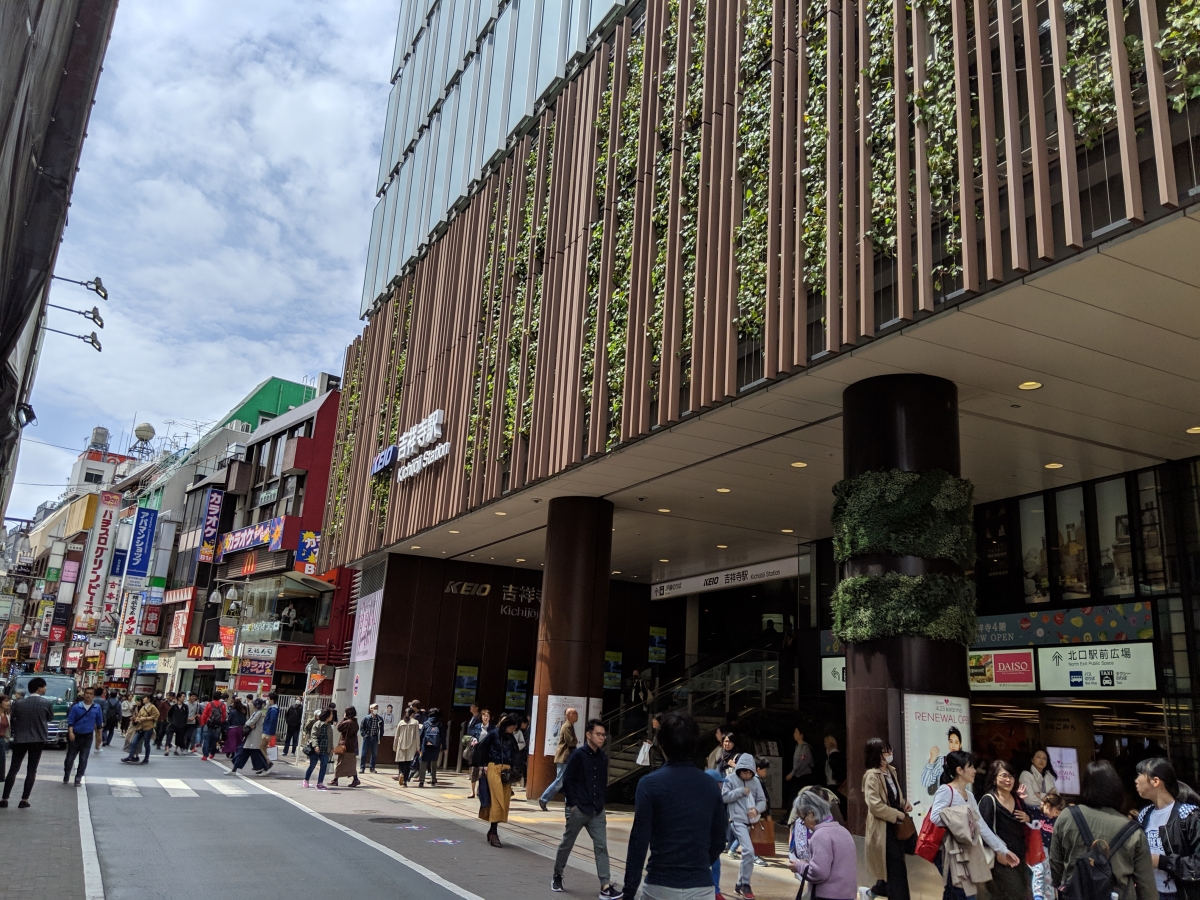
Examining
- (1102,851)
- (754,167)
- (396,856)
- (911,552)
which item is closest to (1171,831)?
(1102,851)

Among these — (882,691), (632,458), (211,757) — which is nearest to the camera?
(882,691)

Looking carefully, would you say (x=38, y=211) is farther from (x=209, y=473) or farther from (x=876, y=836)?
(x=209, y=473)

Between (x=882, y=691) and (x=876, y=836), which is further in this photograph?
(x=882, y=691)

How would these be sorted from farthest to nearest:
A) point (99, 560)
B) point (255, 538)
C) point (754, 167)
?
point (99, 560), point (255, 538), point (754, 167)

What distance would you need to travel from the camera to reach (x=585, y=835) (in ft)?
42.7

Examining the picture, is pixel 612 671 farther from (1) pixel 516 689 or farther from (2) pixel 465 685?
(2) pixel 465 685

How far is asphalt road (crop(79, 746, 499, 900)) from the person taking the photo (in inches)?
324

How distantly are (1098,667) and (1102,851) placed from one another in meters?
10.7

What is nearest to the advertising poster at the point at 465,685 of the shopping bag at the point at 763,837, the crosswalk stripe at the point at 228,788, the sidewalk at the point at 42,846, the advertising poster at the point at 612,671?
→ the advertising poster at the point at 612,671

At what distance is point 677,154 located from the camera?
1384 cm

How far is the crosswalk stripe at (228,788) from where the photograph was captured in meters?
15.2

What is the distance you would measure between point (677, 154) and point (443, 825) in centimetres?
1024

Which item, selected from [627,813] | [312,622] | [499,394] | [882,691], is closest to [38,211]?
[499,394]

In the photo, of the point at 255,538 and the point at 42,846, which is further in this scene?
the point at 255,538
